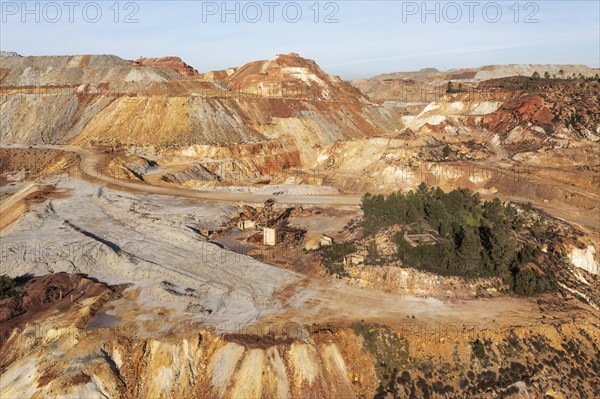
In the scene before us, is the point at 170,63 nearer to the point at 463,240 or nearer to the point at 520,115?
the point at 520,115

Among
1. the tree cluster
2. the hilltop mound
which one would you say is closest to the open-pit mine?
the tree cluster

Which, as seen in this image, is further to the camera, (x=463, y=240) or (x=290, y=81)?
(x=290, y=81)

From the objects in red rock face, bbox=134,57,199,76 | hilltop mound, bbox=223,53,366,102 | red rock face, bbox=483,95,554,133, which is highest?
red rock face, bbox=134,57,199,76

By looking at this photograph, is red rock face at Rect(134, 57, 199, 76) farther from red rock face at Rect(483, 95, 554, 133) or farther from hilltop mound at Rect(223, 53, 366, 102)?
red rock face at Rect(483, 95, 554, 133)

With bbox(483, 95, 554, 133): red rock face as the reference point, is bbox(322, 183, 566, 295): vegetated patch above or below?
below

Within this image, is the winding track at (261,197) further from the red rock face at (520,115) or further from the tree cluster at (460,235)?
the red rock face at (520,115)

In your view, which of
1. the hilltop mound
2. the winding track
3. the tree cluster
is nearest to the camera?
the tree cluster

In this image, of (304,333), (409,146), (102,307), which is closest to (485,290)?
(304,333)

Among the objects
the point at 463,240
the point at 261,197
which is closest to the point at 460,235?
the point at 463,240
